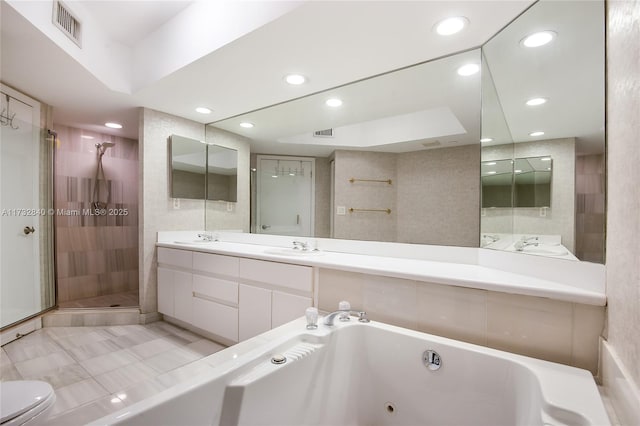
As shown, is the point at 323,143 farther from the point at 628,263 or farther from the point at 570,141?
the point at 628,263

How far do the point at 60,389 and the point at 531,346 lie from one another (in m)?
2.52

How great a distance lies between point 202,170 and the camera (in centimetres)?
329

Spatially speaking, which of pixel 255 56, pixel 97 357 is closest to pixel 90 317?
pixel 97 357

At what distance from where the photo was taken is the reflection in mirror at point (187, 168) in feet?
9.98

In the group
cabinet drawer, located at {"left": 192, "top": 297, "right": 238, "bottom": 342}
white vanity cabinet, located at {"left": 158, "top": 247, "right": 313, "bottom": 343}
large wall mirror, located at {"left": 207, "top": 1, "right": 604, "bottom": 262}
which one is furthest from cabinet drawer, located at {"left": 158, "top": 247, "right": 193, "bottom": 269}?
large wall mirror, located at {"left": 207, "top": 1, "right": 604, "bottom": 262}

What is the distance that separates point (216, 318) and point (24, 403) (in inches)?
53.1

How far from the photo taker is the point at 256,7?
1.54 metres

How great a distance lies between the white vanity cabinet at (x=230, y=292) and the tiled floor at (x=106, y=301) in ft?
2.20

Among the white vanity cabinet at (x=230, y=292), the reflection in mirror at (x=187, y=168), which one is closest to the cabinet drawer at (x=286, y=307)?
the white vanity cabinet at (x=230, y=292)

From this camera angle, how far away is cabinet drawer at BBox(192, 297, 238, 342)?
2.22m

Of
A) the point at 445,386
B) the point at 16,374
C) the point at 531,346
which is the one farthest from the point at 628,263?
the point at 16,374

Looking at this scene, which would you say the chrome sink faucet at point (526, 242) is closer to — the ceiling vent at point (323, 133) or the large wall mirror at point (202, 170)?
the ceiling vent at point (323, 133)

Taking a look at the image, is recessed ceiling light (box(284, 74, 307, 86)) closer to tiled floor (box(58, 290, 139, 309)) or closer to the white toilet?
the white toilet

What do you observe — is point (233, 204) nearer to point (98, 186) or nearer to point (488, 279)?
point (98, 186)
